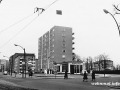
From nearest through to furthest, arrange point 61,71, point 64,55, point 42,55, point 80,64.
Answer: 1. point 80,64
2. point 61,71
3. point 64,55
4. point 42,55

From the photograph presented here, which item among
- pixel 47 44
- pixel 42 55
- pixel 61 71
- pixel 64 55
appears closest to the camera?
pixel 61 71

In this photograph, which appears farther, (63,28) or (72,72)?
(63,28)

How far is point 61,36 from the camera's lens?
109 metres

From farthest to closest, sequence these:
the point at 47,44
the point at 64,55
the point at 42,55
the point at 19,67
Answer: the point at 19,67
the point at 42,55
the point at 47,44
the point at 64,55

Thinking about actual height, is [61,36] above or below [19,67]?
above

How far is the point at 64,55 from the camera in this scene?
106500 mm

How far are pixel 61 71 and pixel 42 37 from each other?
186 ft

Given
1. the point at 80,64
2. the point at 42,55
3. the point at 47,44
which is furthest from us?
the point at 42,55

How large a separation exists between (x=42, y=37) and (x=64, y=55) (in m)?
29.6

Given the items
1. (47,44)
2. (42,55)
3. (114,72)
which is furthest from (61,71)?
(42,55)

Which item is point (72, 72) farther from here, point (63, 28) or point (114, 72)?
point (63, 28)

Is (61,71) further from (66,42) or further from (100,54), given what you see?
(100,54)

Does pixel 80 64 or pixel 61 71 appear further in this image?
pixel 61 71

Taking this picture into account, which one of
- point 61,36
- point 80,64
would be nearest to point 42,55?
point 61,36
